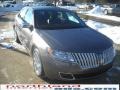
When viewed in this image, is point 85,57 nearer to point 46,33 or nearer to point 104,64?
point 104,64

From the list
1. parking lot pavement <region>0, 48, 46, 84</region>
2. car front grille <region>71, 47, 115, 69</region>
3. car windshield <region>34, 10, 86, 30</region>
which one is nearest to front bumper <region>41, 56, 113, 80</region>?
car front grille <region>71, 47, 115, 69</region>

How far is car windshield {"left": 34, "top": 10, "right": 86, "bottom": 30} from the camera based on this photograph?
281 inches

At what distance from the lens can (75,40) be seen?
610 cm

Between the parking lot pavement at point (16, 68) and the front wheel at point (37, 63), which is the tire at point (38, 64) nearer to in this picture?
the front wheel at point (37, 63)

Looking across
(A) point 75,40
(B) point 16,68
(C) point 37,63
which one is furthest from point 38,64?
(B) point 16,68

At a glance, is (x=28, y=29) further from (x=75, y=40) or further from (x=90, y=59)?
(x=90, y=59)

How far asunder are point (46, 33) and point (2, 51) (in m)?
3.24

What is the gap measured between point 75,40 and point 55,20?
4.84 ft

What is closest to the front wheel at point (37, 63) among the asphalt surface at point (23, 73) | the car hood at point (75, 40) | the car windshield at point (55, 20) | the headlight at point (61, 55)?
the asphalt surface at point (23, 73)

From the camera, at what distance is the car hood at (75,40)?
5.79 meters

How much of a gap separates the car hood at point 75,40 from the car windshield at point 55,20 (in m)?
0.37

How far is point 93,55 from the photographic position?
5.74m

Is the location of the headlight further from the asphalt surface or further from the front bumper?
the asphalt surface

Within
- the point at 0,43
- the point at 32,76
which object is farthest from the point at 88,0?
the point at 32,76
